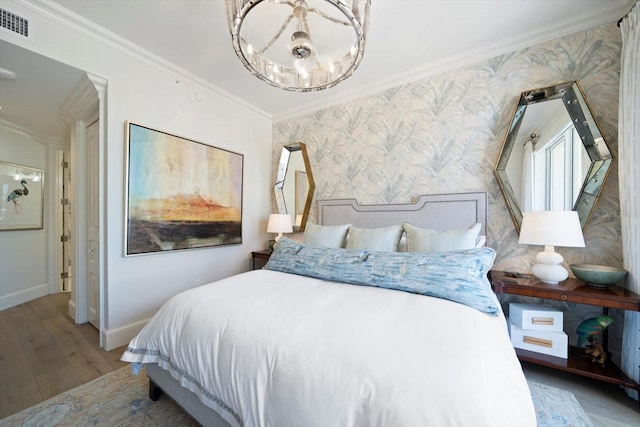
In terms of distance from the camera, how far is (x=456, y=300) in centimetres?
140

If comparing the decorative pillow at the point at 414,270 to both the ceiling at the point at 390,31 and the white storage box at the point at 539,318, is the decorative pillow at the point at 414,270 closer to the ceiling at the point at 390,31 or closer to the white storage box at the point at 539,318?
the white storage box at the point at 539,318

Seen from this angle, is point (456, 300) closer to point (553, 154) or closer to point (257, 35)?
point (553, 154)

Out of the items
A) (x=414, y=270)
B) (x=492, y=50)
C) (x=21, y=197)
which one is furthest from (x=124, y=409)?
(x=492, y=50)

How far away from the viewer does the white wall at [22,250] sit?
2.97 meters

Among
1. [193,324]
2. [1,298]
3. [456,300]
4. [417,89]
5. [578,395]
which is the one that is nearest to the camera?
[193,324]

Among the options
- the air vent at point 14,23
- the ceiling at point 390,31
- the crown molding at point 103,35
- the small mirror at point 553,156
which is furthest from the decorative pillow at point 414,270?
the air vent at point 14,23

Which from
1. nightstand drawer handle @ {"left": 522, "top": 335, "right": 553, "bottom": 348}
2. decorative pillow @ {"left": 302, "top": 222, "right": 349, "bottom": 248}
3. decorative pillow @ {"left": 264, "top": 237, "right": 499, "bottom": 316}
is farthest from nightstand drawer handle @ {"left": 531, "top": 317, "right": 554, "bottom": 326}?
decorative pillow @ {"left": 302, "top": 222, "right": 349, "bottom": 248}

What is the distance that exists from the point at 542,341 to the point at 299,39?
2.68 meters

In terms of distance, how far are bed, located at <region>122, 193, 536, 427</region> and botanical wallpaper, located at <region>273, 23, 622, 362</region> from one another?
0.70m

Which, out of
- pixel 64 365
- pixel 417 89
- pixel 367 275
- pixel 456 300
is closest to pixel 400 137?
pixel 417 89

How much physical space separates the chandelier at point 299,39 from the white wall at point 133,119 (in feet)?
3.53

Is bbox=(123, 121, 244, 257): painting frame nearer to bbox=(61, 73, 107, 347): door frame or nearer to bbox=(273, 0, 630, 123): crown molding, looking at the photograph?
bbox=(61, 73, 107, 347): door frame

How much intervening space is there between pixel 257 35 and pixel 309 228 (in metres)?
1.84

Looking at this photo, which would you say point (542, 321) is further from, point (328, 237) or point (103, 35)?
point (103, 35)
